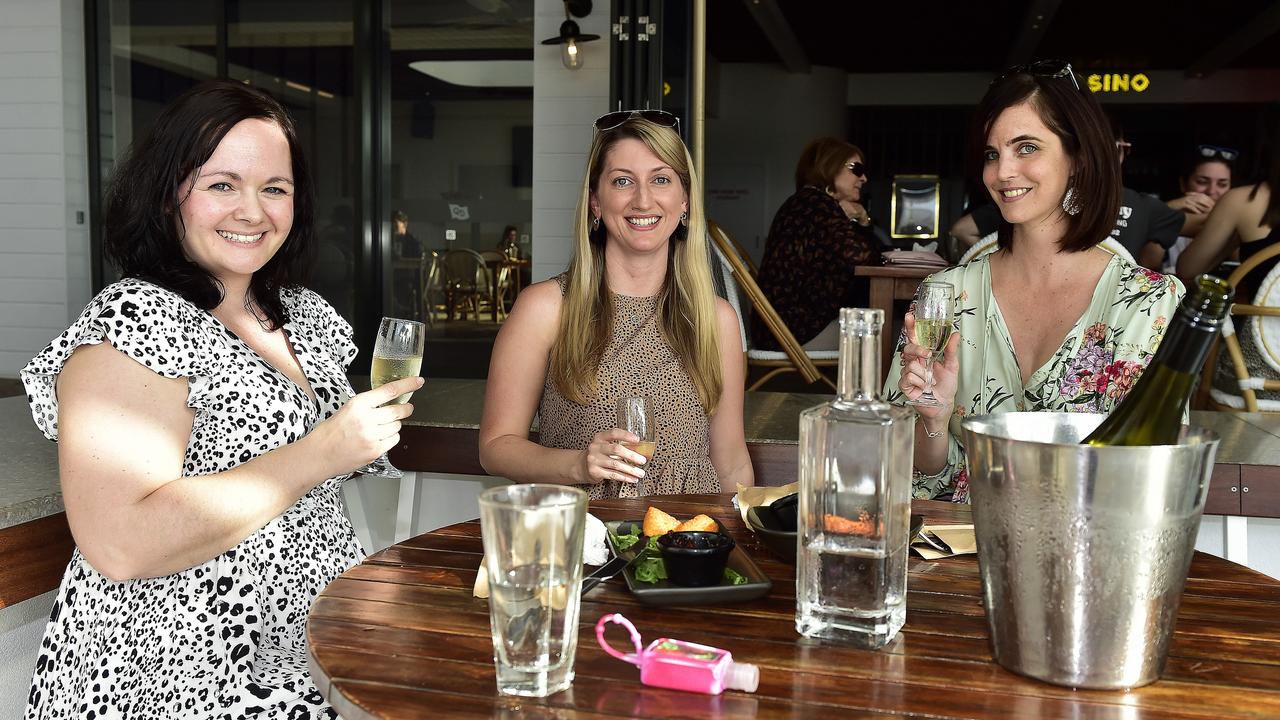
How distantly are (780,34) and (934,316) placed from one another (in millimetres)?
9553

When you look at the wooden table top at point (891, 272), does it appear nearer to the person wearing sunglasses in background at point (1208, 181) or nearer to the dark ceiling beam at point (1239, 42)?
the person wearing sunglasses in background at point (1208, 181)

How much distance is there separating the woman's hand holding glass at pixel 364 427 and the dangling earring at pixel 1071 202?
1374mm

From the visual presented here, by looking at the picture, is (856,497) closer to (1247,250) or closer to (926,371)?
(926,371)

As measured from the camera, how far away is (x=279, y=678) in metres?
1.40

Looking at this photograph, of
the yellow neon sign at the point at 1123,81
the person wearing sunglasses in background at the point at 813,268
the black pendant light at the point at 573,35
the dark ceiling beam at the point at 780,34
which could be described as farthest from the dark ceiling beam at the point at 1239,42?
the black pendant light at the point at 573,35

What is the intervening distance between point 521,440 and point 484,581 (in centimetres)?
93

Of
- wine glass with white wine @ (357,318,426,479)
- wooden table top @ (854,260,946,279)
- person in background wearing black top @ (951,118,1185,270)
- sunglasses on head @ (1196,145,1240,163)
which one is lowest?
wine glass with white wine @ (357,318,426,479)

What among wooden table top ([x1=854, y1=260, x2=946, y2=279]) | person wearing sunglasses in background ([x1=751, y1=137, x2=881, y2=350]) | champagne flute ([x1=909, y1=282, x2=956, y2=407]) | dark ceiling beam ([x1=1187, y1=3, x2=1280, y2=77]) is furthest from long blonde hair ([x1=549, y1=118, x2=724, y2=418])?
dark ceiling beam ([x1=1187, y1=3, x2=1280, y2=77])

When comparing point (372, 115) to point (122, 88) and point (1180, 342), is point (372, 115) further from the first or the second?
point (1180, 342)

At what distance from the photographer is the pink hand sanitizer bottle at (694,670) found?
0.89 m

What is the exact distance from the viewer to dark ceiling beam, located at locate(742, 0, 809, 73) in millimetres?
9297

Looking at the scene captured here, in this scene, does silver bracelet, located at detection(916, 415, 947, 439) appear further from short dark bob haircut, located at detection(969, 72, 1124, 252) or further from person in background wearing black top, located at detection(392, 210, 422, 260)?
person in background wearing black top, located at detection(392, 210, 422, 260)

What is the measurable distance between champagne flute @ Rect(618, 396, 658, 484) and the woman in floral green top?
702 mm

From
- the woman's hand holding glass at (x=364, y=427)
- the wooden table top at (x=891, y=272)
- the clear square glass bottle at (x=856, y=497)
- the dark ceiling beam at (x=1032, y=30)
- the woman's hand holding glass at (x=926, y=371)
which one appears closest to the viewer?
the clear square glass bottle at (x=856, y=497)
